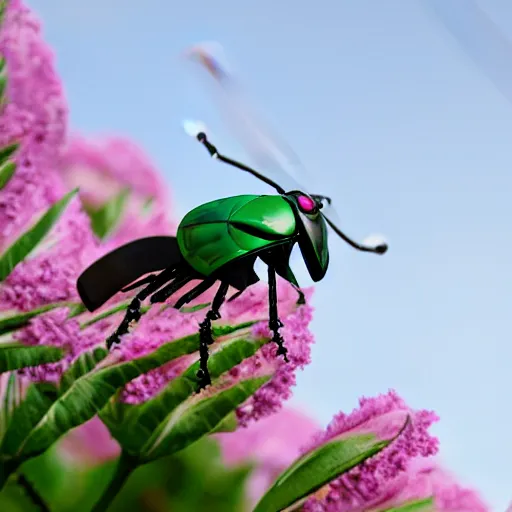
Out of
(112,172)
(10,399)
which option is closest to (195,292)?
(10,399)

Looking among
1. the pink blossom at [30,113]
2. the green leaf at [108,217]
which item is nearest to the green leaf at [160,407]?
the pink blossom at [30,113]

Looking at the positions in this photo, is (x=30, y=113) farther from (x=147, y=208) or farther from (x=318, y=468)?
(x=318, y=468)

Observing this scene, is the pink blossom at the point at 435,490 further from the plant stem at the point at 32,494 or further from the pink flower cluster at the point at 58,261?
the plant stem at the point at 32,494

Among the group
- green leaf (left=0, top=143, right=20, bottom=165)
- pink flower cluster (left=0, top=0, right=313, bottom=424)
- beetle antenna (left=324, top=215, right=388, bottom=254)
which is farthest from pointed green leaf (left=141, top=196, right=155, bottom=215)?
beetle antenna (left=324, top=215, right=388, bottom=254)

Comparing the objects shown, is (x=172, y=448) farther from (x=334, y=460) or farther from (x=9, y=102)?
(x=9, y=102)

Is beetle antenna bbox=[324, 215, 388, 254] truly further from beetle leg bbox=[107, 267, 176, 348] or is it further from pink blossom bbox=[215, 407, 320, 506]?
pink blossom bbox=[215, 407, 320, 506]

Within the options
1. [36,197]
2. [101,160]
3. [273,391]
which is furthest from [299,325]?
[101,160]

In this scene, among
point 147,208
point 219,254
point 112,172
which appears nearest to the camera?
point 219,254
